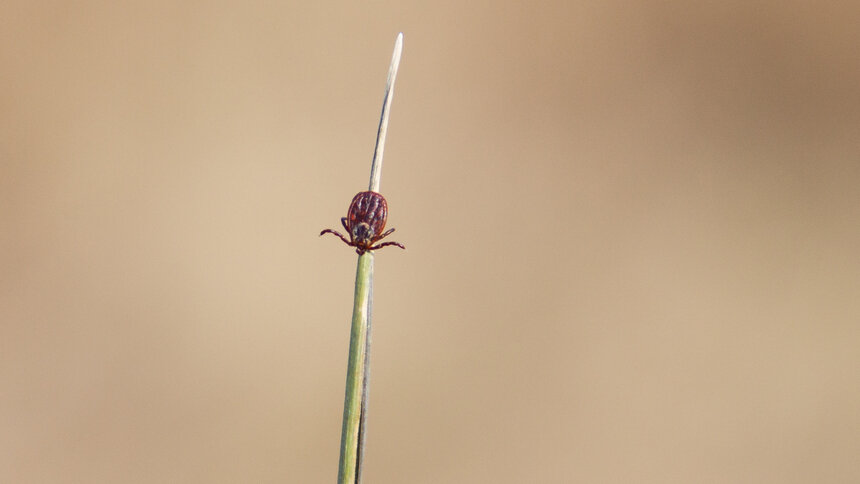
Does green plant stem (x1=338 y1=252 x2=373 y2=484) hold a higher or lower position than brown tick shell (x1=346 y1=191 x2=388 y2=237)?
lower

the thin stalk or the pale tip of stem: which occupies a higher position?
the pale tip of stem

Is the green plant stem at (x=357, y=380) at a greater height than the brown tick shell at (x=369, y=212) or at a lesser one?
lesser

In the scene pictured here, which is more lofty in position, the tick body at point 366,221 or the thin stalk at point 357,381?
the tick body at point 366,221

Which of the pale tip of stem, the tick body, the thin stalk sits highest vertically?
the pale tip of stem

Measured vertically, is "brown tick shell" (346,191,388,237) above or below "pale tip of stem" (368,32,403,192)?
below

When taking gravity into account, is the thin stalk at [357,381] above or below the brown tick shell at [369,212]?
below

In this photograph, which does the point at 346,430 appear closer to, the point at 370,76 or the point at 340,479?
the point at 340,479

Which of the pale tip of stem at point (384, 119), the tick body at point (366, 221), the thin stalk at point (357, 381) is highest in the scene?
the pale tip of stem at point (384, 119)

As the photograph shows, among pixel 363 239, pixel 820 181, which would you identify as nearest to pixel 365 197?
pixel 363 239
